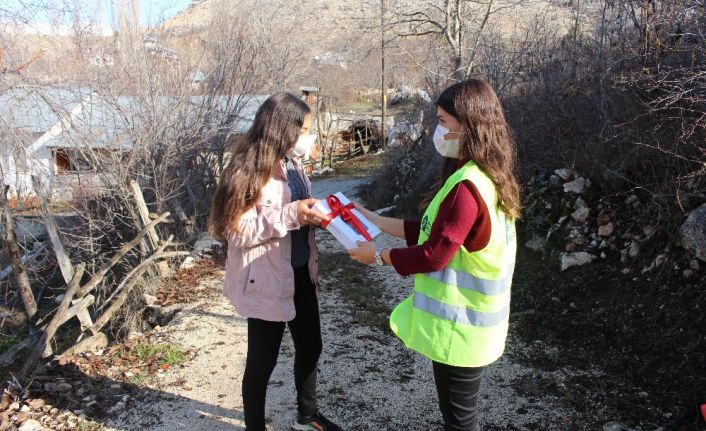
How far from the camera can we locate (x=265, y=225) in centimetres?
259

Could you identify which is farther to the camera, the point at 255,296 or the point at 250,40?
the point at 250,40

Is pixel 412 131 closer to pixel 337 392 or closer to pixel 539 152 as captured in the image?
pixel 539 152

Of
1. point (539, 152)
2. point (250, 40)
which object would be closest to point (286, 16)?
point (250, 40)

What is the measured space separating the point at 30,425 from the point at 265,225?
211cm

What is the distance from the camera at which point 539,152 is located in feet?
24.2

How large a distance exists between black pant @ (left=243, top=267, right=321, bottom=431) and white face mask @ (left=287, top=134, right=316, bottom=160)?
1.95 ft

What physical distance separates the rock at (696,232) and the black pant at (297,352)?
3.34 meters

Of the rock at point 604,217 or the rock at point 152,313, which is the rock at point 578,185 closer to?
the rock at point 604,217

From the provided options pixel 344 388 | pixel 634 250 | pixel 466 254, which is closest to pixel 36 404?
pixel 344 388

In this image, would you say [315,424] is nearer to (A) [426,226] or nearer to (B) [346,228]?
(B) [346,228]

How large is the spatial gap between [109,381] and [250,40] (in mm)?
10045

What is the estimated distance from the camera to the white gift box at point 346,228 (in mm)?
2562

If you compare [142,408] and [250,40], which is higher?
[250,40]

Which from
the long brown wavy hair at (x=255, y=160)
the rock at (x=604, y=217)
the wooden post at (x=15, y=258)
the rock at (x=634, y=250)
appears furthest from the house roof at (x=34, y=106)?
the rock at (x=634, y=250)
